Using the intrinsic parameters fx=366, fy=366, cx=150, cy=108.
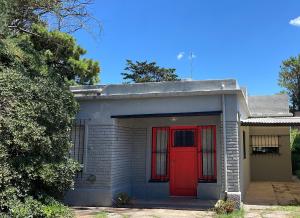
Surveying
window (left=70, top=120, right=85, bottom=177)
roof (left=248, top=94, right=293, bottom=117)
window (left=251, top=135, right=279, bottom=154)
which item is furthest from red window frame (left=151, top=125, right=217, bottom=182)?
roof (left=248, top=94, right=293, bottom=117)

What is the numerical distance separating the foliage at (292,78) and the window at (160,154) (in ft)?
110

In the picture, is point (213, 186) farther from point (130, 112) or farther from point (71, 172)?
point (71, 172)

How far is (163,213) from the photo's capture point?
981cm

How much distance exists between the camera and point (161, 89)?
11.4 m

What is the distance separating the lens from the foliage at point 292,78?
138 ft

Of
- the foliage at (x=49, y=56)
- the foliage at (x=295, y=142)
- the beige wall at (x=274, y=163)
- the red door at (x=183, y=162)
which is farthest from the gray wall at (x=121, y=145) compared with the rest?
the foliage at (x=295, y=142)

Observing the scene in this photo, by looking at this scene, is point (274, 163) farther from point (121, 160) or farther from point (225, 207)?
point (225, 207)

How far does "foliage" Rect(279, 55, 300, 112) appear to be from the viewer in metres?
42.0

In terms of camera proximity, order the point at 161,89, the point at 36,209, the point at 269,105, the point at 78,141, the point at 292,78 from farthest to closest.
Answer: the point at 292,78 < the point at 269,105 < the point at 78,141 < the point at 161,89 < the point at 36,209

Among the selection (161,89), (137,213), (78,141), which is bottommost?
(137,213)

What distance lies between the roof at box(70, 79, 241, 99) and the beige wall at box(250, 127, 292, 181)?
405 inches

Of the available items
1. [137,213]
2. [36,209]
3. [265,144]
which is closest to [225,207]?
[137,213]

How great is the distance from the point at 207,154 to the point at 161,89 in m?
2.80

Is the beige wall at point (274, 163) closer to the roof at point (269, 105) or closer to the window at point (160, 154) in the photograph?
the roof at point (269, 105)
